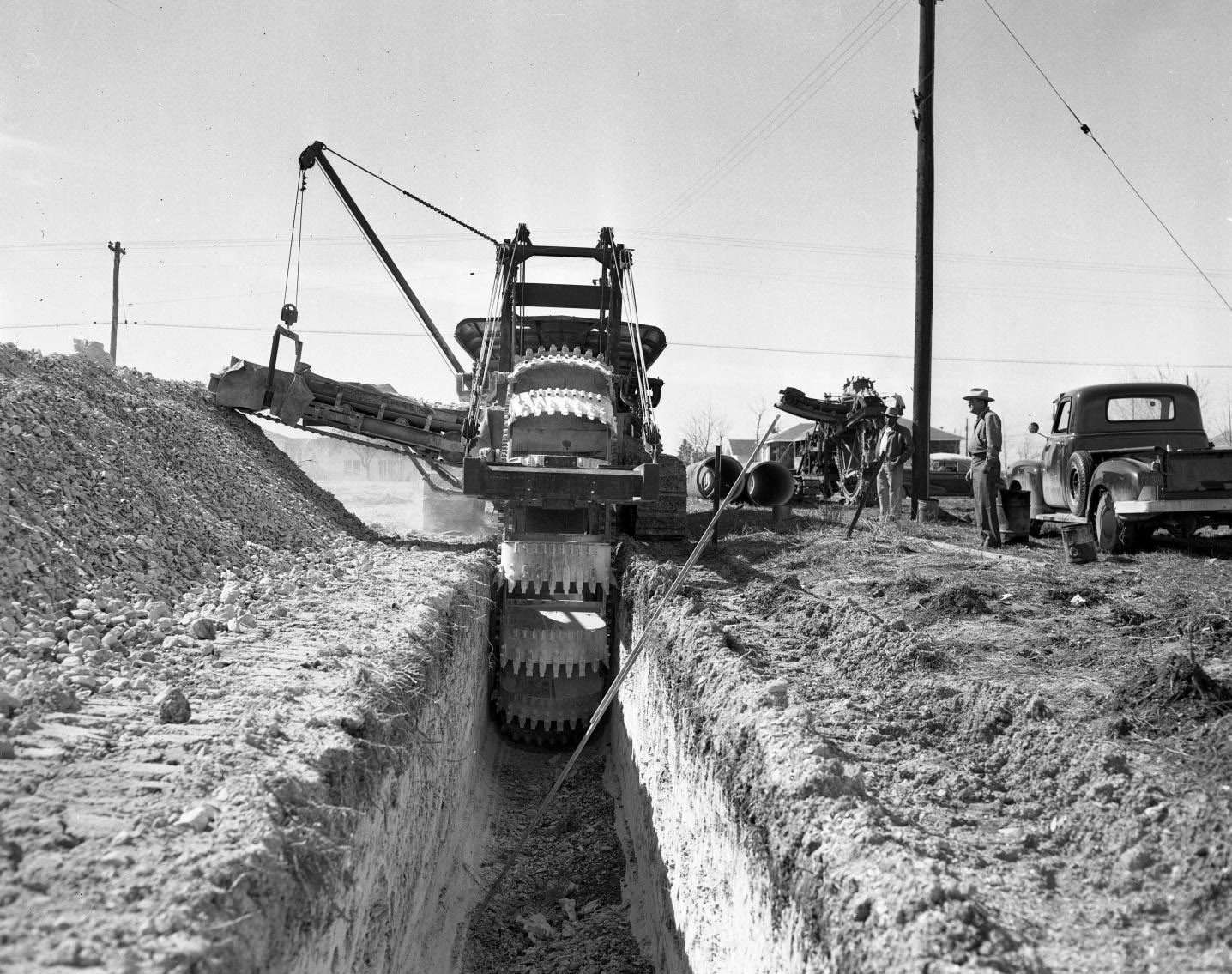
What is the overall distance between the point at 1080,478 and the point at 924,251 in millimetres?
5822

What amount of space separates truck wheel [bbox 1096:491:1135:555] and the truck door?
3.16 ft

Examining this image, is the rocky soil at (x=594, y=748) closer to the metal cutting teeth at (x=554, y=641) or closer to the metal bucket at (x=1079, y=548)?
the metal bucket at (x=1079, y=548)

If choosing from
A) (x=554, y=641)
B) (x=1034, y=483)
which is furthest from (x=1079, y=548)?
(x=554, y=641)

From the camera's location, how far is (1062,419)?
11.2 m

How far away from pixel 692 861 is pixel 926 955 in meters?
2.66

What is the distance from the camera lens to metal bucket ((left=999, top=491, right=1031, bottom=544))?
11.3 m

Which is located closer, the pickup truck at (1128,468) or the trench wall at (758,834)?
the trench wall at (758,834)

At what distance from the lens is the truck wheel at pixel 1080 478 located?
1026cm

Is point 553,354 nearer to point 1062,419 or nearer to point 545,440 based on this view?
point 545,440

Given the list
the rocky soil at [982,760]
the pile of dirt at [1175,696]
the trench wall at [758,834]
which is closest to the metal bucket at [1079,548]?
the rocky soil at [982,760]

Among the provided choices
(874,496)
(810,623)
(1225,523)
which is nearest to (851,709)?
(810,623)

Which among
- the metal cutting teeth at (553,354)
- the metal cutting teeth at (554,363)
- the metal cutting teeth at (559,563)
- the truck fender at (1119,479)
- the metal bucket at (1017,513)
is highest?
the metal cutting teeth at (553,354)

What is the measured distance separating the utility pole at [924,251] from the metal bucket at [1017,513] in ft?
9.09

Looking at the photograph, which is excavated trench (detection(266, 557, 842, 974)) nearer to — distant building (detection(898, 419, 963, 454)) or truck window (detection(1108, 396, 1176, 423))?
truck window (detection(1108, 396, 1176, 423))
